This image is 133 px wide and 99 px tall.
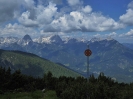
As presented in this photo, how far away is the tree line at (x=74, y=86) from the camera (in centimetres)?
3871

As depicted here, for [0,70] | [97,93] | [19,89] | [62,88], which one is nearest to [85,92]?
[97,93]

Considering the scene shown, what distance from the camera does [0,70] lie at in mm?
65125

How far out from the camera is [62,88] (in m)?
48.1

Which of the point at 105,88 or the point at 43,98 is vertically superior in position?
the point at 105,88

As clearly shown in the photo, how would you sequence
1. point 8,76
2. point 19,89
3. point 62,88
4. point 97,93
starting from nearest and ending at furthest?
point 97,93
point 62,88
point 19,89
point 8,76

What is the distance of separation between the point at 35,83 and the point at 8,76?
861 centimetres

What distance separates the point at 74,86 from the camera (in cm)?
4100

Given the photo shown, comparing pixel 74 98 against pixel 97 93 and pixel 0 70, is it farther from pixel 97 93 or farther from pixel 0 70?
pixel 0 70

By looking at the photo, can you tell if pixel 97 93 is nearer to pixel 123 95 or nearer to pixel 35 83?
pixel 123 95

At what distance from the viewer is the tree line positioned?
38706 mm

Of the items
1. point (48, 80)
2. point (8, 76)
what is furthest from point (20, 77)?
point (48, 80)

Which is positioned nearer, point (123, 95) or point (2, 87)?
point (123, 95)

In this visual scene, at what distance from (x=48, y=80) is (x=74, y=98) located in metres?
26.8

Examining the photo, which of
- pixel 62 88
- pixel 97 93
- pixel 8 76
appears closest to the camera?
pixel 97 93
